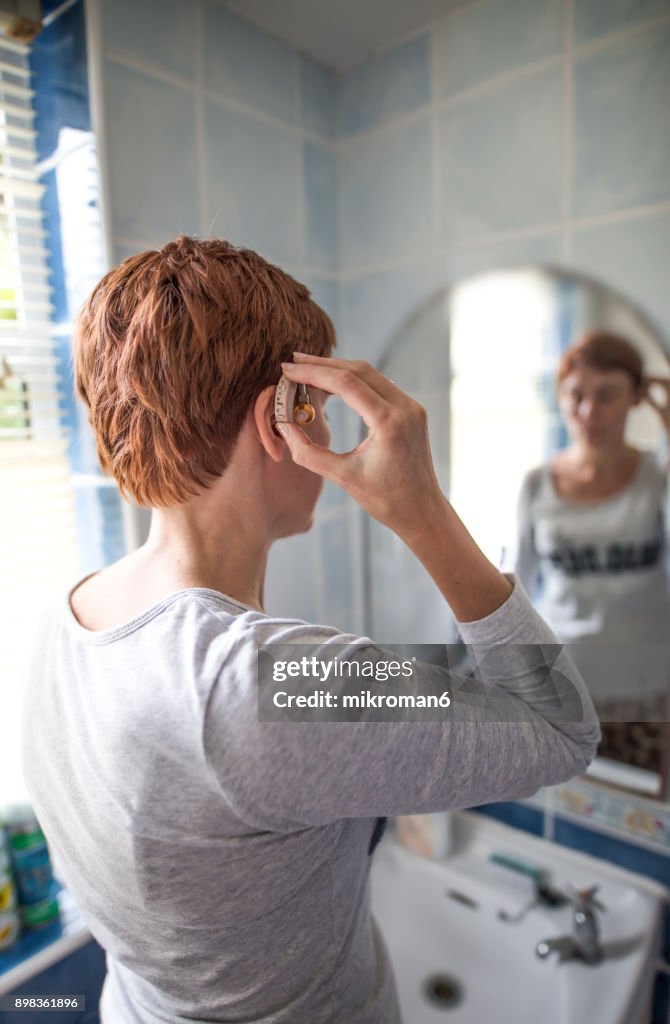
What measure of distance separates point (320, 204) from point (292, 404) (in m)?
0.64

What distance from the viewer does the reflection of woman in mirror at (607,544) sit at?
78 cm

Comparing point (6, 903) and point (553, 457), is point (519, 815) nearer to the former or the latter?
point (553, 457)

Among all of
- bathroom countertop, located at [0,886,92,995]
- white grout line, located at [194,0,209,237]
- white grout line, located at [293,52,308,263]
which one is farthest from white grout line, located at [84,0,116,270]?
bathroom countertop, located at [0,886,92,995]

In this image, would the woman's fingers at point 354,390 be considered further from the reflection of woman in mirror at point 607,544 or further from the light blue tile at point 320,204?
the light blue tile at point 320,204

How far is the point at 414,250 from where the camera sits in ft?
3.09

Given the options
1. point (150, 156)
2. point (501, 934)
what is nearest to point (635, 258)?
point (150, 156)

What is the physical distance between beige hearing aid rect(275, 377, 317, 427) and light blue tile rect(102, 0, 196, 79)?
651 mm

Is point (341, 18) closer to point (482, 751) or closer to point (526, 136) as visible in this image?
point (526, 136)

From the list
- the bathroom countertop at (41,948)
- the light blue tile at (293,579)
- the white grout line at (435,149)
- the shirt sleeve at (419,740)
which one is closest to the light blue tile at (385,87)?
the white grout line at (435,149)

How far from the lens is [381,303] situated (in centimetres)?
96

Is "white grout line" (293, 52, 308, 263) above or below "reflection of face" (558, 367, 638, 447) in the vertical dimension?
above

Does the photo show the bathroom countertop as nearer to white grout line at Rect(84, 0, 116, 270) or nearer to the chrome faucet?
the chrome faucet

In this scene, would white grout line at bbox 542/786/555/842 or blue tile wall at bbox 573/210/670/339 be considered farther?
white grout line at bbox 542/786/555/842

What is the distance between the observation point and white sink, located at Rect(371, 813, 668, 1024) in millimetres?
836
